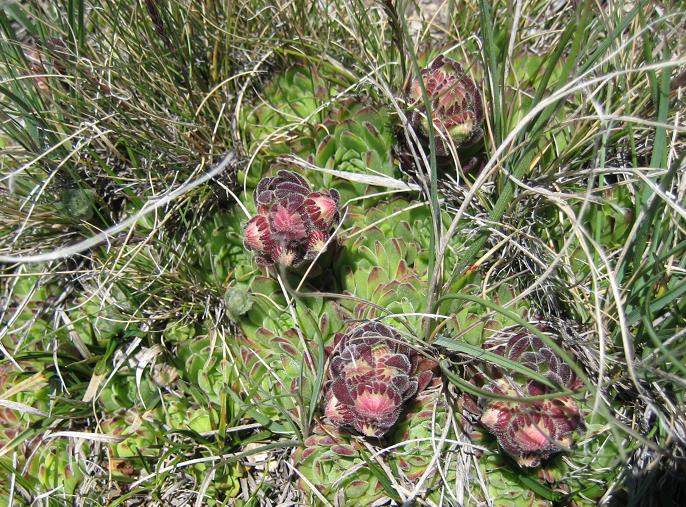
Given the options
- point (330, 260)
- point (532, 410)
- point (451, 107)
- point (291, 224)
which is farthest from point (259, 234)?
point (532, 410)

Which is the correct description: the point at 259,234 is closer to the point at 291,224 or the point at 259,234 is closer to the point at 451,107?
the point at 291,224

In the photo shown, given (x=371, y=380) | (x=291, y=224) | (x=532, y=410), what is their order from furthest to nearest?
(x=291, y=224) < (x=371, y=380) < (x=532, y=410)

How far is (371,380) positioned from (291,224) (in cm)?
55

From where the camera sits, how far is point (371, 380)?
169 centimetres

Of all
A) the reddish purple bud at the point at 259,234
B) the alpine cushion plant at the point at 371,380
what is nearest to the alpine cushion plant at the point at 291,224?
the reddish purple bud at the point at 259,234

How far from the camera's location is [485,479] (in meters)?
1.76

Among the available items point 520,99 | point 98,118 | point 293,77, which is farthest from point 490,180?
point 98,118

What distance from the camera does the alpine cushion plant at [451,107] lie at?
189cm

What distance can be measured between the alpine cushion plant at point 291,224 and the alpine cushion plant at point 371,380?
12.2 inches

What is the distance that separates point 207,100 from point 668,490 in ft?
6.58

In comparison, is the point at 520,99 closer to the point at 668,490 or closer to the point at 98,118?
the point at 668,490

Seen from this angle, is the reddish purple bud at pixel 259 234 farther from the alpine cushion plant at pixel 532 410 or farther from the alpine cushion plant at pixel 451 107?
the alpine cushion plant at pixel 532 410

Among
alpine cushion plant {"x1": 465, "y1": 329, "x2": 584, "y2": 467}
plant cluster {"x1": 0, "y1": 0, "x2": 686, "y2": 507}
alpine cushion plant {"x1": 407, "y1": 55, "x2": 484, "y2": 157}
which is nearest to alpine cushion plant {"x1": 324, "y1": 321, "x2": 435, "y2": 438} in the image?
plant cluster {"x1": 0, "y1": 0, "x2": 686, "y2": 507}

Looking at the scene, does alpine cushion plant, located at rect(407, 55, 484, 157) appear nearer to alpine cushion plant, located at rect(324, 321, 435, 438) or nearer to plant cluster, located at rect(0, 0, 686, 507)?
plant cluster, located at rect(0, 0, 686, 507)
